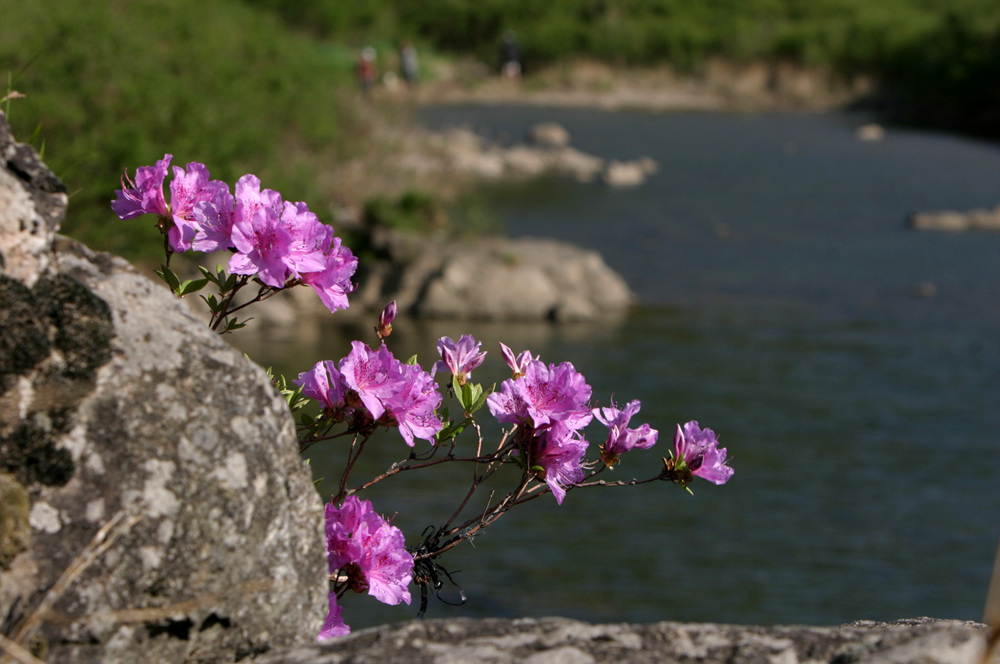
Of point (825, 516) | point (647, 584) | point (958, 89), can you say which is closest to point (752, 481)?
point (825, 516)

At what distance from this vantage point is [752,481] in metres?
13.4

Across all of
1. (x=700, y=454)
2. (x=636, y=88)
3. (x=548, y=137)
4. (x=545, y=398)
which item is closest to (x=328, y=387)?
(x=545, y=398)

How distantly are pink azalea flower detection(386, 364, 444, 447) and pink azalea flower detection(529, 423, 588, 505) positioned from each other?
0.17 metres

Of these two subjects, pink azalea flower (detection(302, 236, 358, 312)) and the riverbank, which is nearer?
pink azalea flower (detection(302, 236, 358, 312))

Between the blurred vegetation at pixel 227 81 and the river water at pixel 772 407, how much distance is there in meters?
3.52

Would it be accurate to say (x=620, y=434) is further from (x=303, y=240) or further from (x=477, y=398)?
(x=303, y=240)

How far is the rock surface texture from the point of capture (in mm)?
1380

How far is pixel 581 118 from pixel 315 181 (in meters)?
24.2

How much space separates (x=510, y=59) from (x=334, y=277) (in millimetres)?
54403

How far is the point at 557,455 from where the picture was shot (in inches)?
75.4

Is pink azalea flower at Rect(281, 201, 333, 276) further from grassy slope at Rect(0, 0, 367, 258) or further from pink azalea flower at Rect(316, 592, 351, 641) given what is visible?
grassy slope at Rect(0, 0, 367, 258)

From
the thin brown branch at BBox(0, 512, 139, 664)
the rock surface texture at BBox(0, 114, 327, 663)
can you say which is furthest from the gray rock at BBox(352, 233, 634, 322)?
the thin brown branch at BBox(0, 512, 139, 664)

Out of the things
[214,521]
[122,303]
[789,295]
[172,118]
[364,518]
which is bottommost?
[789,295]

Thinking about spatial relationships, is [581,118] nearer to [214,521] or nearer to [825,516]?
[825,516]
